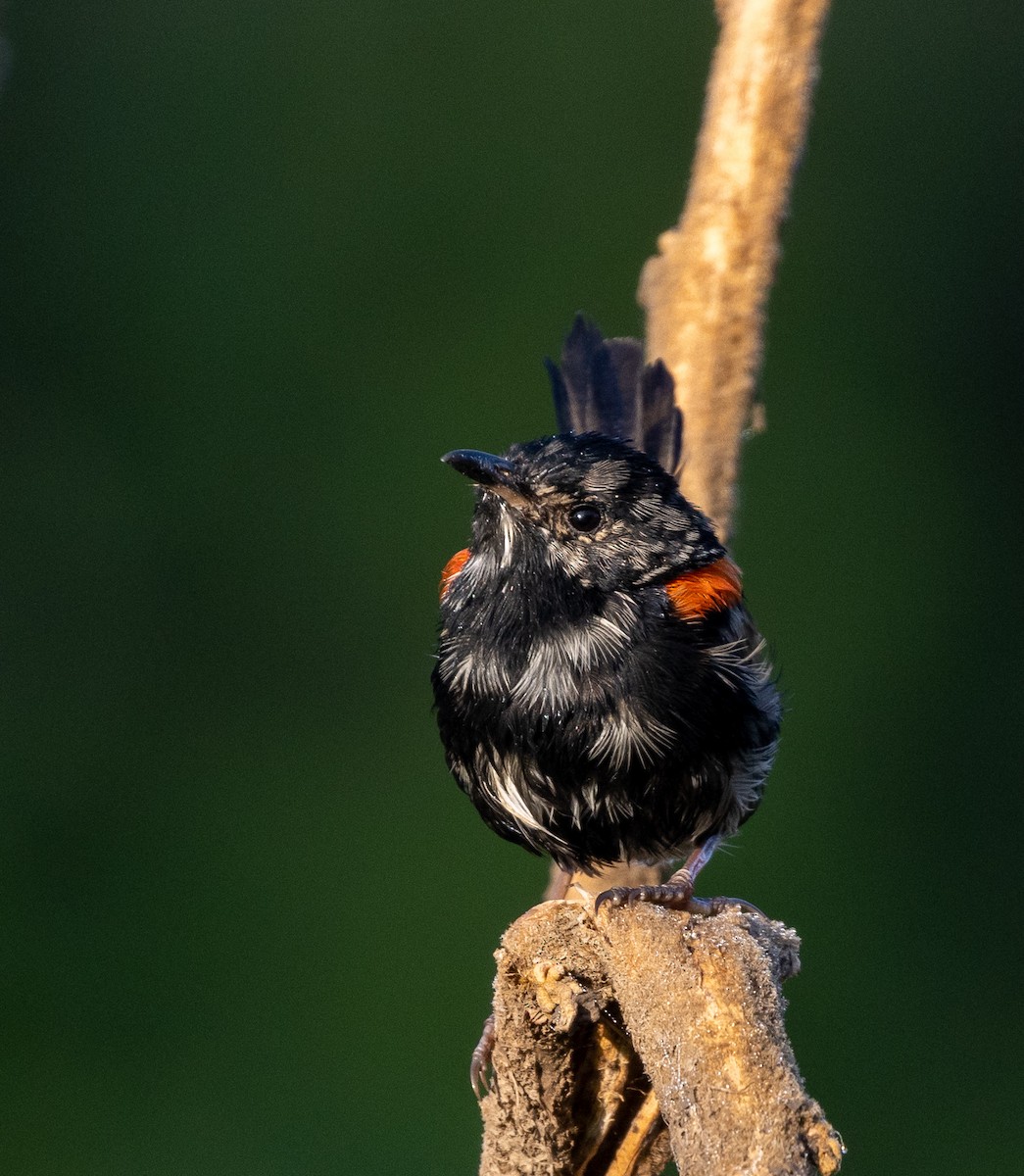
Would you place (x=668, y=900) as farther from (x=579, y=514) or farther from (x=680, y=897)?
(x=579, y=514)

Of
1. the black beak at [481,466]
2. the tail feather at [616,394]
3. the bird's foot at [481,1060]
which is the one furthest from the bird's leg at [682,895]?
the tail feather at [616,394]

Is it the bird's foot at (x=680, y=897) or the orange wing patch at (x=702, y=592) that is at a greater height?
the orange wing patch at (x=702, y=592)

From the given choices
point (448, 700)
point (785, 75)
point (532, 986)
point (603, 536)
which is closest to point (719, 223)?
point (785, 75)

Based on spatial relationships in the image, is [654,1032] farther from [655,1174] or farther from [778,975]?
[655,1174]

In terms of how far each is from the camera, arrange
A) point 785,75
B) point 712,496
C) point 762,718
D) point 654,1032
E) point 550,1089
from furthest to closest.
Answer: point 712,496, point 785,75, point 762,718, point 550,1089, point 654,1032

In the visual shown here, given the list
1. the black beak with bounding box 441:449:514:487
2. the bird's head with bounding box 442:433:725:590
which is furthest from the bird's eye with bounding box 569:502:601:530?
the black beak with bounding box 441:449:514:487

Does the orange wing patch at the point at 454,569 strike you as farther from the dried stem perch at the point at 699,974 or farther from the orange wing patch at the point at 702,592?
the dried stem perch at the point at 699,974

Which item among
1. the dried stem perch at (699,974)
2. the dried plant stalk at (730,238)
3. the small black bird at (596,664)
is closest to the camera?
the dried stem perch at (699,974)

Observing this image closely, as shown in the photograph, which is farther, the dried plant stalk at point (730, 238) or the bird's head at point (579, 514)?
the dried plant stalk at point (730, 238)

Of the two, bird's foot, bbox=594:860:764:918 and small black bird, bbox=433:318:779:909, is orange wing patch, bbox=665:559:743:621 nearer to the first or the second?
small black bird, bbox=433:318:779:909
